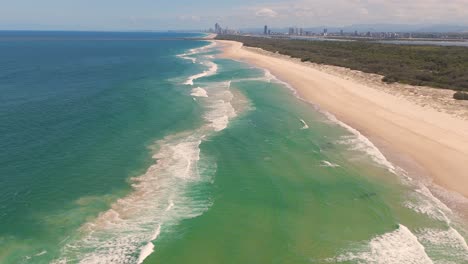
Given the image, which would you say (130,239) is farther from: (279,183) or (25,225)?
(279,183)

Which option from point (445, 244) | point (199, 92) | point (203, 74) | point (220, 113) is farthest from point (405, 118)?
point (203, 74)

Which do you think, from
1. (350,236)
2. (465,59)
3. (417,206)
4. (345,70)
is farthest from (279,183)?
(465,59)

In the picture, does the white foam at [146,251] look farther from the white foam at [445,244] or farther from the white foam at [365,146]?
the white foam at [365,146]

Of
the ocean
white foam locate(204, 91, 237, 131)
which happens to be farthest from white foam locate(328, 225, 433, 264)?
white foam locate(204, 91, 237, 131)

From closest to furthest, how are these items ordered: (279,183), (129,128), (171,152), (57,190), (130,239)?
(130,239) → (57,190) → (279,183) → (171,152) → (129,128)

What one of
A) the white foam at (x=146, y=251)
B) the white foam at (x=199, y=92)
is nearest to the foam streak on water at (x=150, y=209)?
the white foam at (x=146, y=251)

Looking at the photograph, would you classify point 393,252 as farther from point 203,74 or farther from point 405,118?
point 203,74
